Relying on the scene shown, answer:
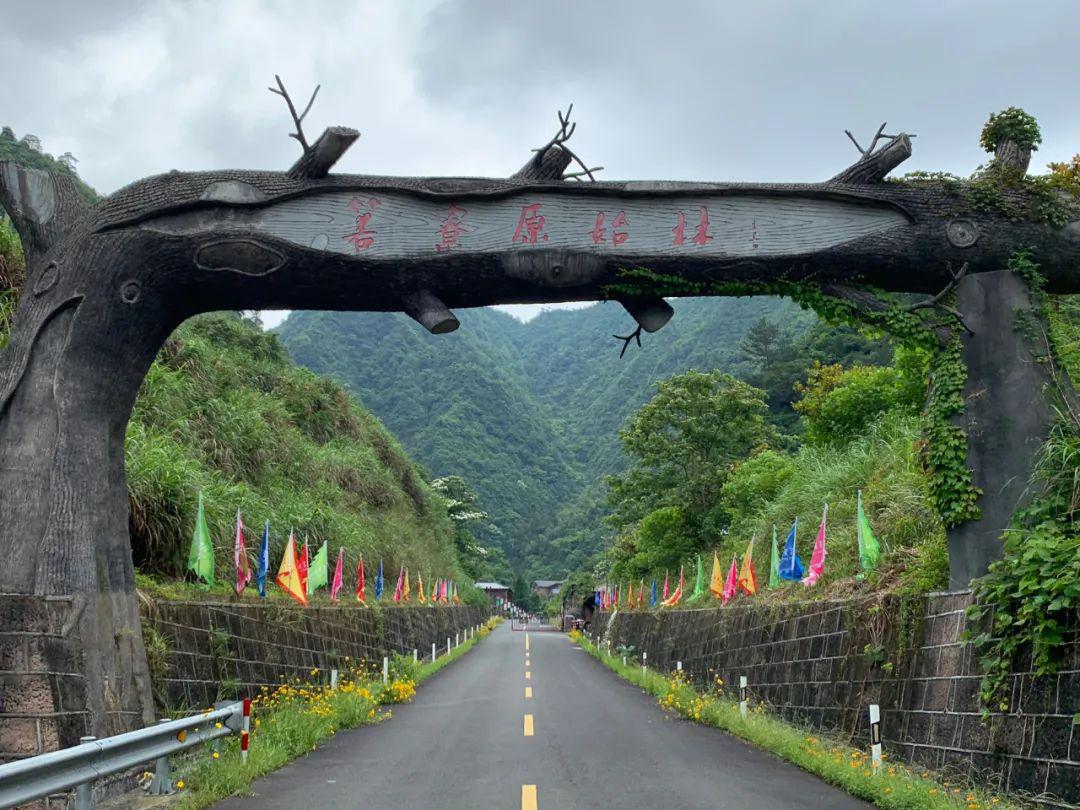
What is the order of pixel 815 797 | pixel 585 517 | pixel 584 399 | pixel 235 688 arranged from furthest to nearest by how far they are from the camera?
pixel 584 399 < pixel 585 517 < pixel 235 688 < pixel 815 797

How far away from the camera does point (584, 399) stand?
12150 cm

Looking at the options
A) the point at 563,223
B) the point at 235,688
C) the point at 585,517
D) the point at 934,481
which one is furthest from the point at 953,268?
the point at 585,517

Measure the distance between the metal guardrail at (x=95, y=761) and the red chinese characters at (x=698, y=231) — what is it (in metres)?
5.37

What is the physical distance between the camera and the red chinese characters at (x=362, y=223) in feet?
23.1

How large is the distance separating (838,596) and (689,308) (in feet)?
318

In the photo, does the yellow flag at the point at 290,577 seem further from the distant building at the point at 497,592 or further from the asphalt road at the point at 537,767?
the distant building at the point at 497,592

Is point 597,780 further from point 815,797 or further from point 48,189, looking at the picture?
point 48,189

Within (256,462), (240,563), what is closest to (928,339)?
(240,563)

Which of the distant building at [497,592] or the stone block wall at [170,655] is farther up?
the stone block wall at [170,655]

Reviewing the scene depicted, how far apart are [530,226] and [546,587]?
11264cm

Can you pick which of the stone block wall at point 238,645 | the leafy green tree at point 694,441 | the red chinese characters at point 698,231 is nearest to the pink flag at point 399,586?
the stone block wall at point 238,645

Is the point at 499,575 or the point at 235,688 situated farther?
the point at 499,575

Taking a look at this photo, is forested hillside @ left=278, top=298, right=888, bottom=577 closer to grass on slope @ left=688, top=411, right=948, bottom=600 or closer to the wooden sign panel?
grass on slope @ left=688, top=411, right=948, bottom=600

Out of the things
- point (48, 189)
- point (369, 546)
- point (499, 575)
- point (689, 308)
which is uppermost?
point (689, 308)
